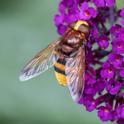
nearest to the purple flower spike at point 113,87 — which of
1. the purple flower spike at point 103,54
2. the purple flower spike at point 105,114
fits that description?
the purple flower spike at point 103,54

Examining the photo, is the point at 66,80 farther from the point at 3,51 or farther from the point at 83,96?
the point at 3,51

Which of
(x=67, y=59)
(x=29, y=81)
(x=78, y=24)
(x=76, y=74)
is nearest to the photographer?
(x=76, y=74)

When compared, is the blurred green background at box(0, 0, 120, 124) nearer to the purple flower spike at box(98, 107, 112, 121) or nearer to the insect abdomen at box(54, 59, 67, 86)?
the purple flower spike at box(98, 107, 112, 121)

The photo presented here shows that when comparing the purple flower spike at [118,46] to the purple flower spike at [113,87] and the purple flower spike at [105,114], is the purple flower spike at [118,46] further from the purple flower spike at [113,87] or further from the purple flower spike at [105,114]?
the purple flower spike at [105,114]

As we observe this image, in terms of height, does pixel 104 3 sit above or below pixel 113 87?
above

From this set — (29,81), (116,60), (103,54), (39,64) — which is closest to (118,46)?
(116,60)

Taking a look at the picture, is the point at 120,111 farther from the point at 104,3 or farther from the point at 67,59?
the point at 104,3
